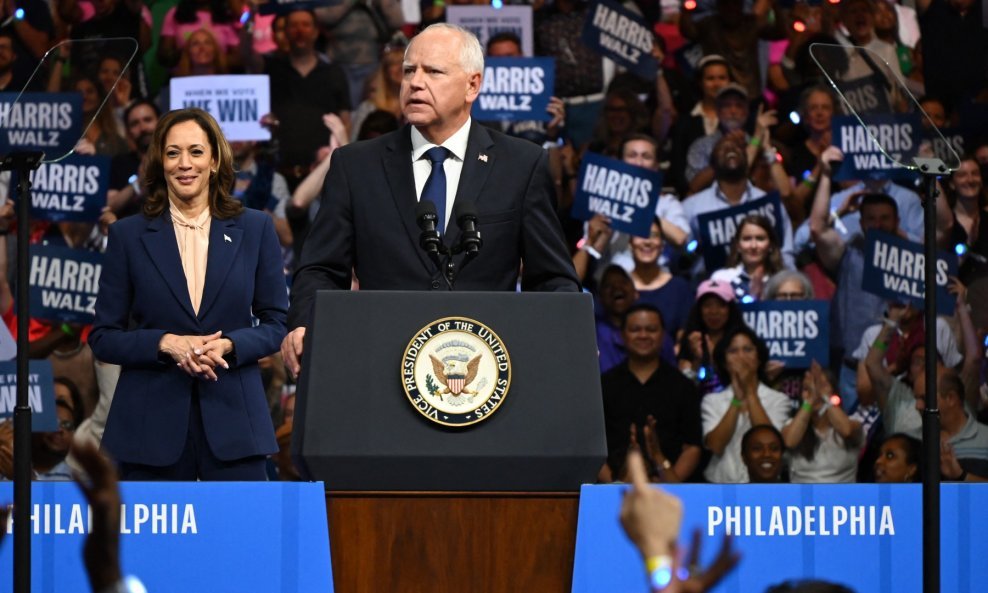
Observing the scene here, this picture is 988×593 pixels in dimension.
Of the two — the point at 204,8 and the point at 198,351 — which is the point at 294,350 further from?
the point at 204,8

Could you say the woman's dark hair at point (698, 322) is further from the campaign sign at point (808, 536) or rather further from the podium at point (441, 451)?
the podium at point (441, 451)

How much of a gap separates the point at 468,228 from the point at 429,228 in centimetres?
7

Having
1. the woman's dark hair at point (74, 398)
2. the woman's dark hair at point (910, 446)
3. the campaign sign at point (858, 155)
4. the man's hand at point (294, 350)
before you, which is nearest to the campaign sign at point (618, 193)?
the campaign sign at point (858, 155)

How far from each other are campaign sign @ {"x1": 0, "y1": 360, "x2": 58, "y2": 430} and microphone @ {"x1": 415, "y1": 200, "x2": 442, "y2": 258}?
365 centimetres

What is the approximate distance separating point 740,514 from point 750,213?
3.47 m

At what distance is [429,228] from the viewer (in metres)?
2.83

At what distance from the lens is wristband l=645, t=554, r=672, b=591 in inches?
52.7

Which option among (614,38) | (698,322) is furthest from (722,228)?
(614,38)

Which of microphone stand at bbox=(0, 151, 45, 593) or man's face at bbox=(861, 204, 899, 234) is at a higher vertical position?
man's face at bbox=(861, 204, 899, 234)

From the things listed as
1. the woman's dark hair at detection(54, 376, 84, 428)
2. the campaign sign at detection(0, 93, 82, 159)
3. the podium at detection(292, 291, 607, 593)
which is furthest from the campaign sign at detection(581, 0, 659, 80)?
the podium at detection(292, 291, 607, 593)

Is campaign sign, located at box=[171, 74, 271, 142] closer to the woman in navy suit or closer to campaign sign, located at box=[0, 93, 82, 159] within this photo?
campaign sign, located at box=[0, 93, 82, 159]

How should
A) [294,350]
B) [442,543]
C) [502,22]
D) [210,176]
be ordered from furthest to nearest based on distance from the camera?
[502,22] → [210,176] → [294,350] → [442,543]

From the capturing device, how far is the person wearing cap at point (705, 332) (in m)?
6.39

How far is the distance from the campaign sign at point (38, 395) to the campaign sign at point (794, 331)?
9.45 ft
